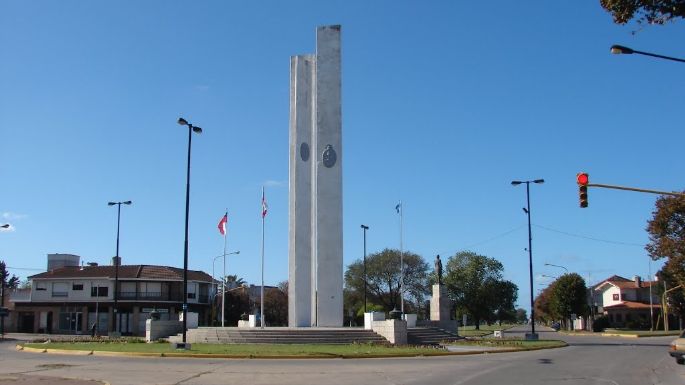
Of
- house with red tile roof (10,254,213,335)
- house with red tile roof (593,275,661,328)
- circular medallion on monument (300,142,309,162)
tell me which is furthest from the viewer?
house with red tile roof (593,275,661,328)

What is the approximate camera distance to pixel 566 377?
1970 centimetres

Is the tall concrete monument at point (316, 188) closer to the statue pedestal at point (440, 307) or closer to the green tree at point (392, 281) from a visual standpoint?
the statue pedestal at point (440, 307)

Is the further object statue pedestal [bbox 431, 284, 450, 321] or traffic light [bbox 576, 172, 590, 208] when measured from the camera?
statue pedestal [bbox 431, 284, 450, 321]

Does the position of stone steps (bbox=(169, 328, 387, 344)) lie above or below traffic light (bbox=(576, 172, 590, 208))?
below

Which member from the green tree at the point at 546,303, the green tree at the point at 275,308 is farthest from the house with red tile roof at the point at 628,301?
the green tree at the point at 275,308


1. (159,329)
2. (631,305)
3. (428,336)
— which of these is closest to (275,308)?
(631,305)

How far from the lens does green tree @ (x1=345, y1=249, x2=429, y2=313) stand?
92750 mm

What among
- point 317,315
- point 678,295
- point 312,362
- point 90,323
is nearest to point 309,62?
point 317,315

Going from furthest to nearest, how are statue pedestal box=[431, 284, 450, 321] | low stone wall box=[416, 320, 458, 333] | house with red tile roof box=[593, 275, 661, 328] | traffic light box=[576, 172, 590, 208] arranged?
house with red tile roof box=[593, 275, 661, 328] < statue pedestal box=[431, 284, 450, 321] < low stone wall box=[416, 320, 458, 333] < traffic light box=[576, 172, 590, 208]

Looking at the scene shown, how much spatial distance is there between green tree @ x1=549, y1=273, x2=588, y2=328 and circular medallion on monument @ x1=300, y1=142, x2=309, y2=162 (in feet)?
151

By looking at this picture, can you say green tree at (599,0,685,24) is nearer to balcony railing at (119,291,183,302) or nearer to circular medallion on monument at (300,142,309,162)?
circular medallion on monument at (300,142,309,162)

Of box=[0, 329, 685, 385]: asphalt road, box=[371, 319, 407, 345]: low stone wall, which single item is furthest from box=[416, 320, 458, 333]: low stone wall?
box=[0, 329, 685, 385]: asphalt road

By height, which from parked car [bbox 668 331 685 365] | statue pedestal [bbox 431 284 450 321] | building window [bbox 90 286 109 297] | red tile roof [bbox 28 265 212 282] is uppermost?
red tile roof [bbox 28 265 212 282]

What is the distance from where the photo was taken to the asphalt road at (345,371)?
61.2 ft
